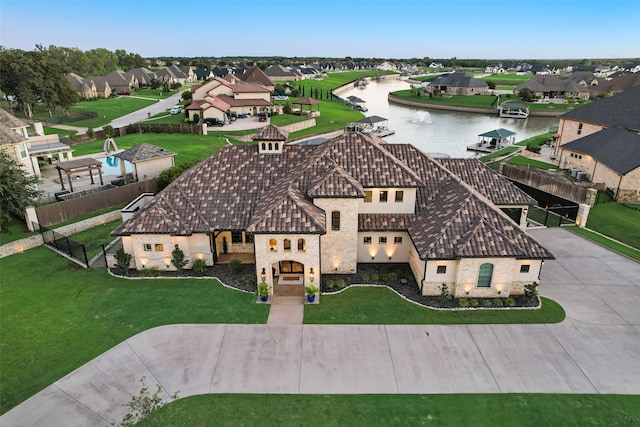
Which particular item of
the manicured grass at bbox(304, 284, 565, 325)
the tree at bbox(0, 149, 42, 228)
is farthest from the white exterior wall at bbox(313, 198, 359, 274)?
the tree at bbox(0, 149, 42, 228)

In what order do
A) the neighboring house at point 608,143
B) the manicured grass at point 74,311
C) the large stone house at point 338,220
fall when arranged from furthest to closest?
the neighboring house at point 608,143, the large stone house at point 338,220, the manicured grass at point 74,311

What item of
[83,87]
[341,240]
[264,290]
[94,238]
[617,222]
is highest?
[83,87]

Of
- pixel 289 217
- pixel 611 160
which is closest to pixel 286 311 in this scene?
pixel 289 217

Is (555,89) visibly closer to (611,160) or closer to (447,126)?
(447,126)

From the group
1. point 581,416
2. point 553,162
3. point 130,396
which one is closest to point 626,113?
point 553,162

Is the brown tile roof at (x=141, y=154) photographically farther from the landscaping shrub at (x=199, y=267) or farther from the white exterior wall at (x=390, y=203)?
the white exterior wall at (x=390, y=203)

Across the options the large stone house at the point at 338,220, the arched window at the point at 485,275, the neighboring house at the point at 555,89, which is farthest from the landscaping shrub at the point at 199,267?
the neighboring house at the point at 555,89

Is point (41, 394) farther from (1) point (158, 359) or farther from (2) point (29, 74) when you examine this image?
(2) point (29, 74)
